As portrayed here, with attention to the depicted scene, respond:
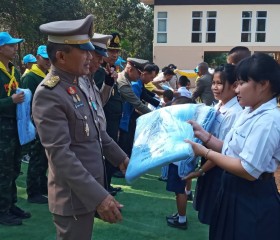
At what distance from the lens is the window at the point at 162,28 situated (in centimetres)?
2445

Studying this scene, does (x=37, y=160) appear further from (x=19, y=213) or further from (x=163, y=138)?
(x=163, y=138)

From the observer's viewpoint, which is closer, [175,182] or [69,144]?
[69,144]

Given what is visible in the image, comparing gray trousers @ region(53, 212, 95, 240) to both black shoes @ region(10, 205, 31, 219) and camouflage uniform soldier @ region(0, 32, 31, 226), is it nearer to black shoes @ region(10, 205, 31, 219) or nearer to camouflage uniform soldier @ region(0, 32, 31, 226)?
camouflage uniform soldier @ region(0, 32, 31, 226)

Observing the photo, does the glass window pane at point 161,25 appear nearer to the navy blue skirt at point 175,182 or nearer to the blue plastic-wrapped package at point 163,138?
the navy blue skirt at point 175,182

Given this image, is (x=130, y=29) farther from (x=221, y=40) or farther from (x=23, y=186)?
(x=23, y=186)

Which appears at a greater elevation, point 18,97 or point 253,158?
point 18,97

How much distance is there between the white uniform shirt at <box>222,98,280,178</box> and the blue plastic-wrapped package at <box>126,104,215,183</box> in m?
0.29

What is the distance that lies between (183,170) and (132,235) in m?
0.93

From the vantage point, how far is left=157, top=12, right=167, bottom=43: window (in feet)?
80.2

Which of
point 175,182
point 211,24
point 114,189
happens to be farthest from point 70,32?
point 211,24

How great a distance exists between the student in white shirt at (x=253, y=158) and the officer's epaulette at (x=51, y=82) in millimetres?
820

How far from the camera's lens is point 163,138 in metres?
2.18

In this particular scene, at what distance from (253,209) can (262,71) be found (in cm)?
75

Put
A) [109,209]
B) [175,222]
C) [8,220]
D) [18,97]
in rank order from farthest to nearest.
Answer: [175,222] < [8,220] < [18,97] < [109,209]
